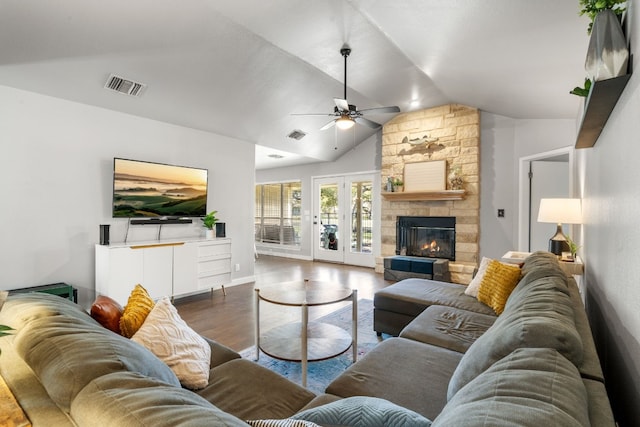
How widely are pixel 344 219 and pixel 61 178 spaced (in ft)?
17.0

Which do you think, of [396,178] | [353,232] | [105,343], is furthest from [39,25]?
[353,232]

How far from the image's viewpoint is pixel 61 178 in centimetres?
367

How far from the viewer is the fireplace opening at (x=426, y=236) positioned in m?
5.86

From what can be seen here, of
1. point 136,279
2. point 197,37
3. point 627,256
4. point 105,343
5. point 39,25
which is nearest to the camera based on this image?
point 105,343

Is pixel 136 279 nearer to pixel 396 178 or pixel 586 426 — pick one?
pixel 586 426

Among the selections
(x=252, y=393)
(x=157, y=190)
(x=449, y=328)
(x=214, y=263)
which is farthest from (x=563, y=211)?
(x=157, y=190)

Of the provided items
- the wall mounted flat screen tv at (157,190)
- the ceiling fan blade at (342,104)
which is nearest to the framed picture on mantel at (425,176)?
the ceiling fan blade at (342,104)

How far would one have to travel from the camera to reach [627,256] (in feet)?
3.92

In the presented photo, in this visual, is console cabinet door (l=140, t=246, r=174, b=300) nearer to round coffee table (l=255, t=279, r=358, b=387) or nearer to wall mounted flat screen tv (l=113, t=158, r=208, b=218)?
wall mounted flat screen tv (l=113, t=158, r=208, b=218)

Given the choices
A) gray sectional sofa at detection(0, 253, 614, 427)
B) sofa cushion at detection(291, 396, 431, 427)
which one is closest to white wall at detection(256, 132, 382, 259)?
gray sectional sofa at detection(0, 253, 614, 427)

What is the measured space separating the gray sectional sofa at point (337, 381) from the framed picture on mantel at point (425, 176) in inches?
163

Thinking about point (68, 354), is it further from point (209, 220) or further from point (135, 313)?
point (209, 220)

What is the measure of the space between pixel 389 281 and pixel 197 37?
4.54m

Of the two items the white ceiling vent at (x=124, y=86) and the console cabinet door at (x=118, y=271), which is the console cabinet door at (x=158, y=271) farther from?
the white ceiling vent at (x=124, y=86)
